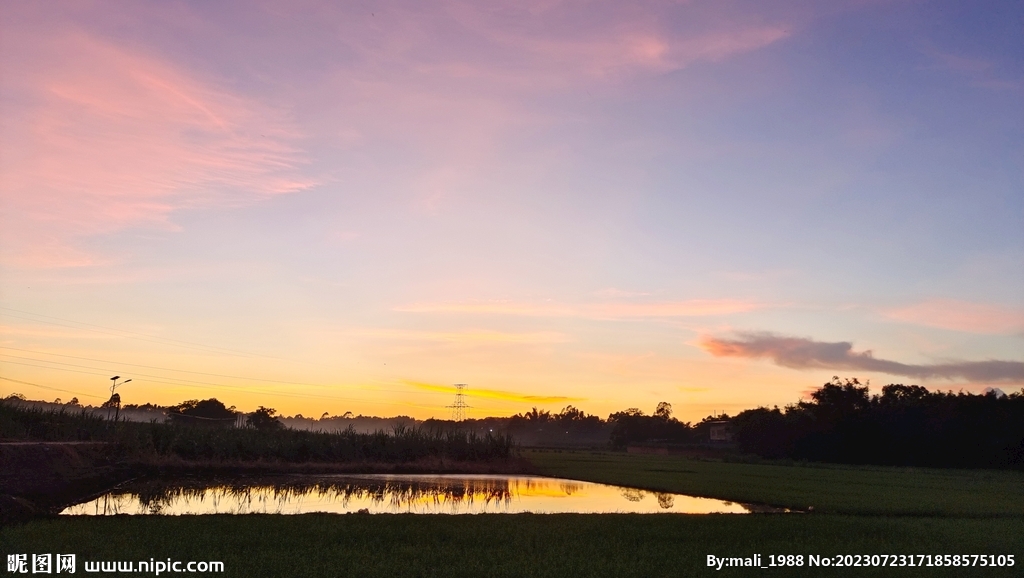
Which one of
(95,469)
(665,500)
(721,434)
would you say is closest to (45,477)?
(95,469)

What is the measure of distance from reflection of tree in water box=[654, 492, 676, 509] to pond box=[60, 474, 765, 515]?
22mm

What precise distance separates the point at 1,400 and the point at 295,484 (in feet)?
48.0

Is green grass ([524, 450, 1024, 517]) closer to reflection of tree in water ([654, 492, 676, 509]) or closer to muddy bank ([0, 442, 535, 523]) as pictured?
reflection of tree in water ([654, 492, 676, 509])

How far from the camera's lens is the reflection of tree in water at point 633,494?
79.5 feet

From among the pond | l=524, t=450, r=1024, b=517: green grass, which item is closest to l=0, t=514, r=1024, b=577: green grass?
the pond

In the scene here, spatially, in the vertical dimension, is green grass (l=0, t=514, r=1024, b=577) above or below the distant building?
above

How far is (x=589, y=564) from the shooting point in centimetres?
1107

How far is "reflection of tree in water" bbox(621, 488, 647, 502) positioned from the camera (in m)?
24.2

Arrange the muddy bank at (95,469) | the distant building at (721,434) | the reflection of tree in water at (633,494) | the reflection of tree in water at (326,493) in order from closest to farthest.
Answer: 1. the muddy bank at (95,469)
2. the reflection of tree in water at (326,493)
3. the reflection of tree in water at (633,494)
4. the distant building at (721,434)

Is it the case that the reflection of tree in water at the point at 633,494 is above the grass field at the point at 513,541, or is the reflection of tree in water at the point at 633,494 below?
below

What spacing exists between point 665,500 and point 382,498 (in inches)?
376

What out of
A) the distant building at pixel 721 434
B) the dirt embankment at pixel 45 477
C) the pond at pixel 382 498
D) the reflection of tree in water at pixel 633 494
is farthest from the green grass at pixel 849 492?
the distant building at pixel 721 434

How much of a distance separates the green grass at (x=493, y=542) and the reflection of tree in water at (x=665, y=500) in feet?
16.0

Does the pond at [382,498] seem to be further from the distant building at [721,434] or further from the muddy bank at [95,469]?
the distant building at [721,434]
